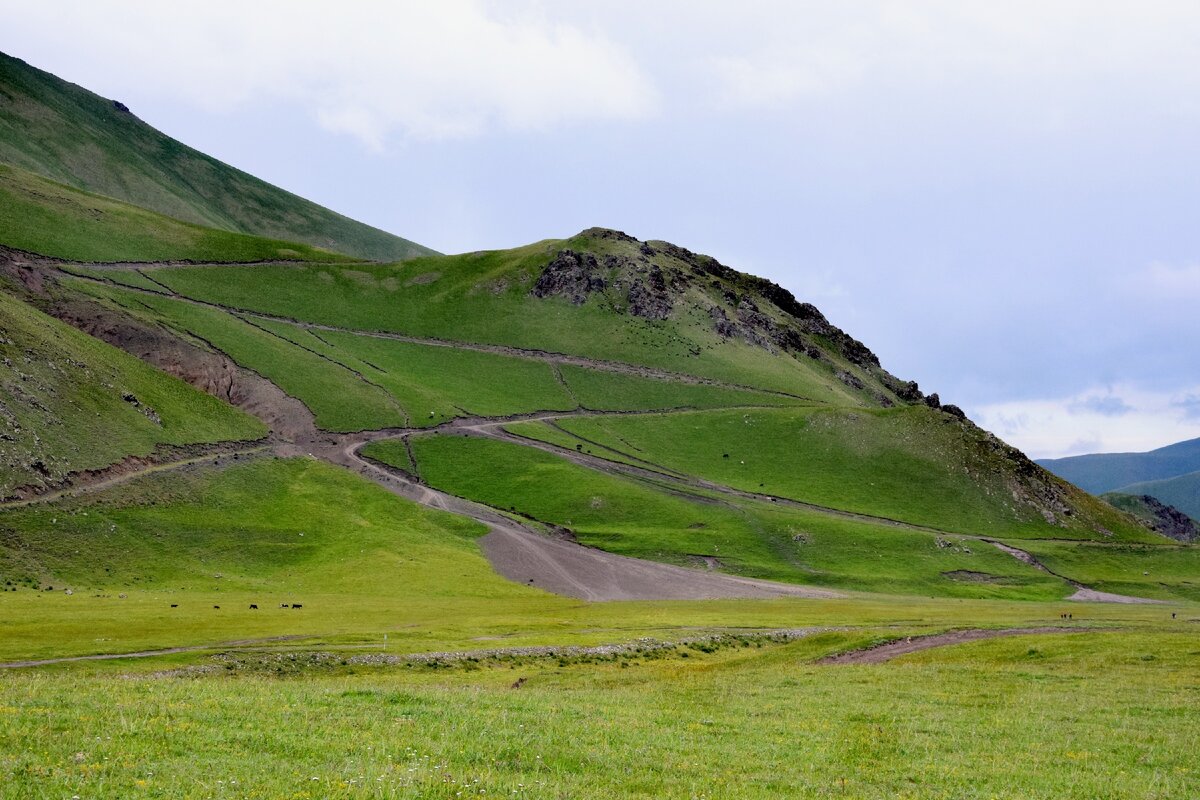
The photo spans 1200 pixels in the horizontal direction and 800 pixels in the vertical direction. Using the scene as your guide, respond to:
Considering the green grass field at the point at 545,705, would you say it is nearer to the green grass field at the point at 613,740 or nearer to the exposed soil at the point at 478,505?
the green grass field at the point at 613,740

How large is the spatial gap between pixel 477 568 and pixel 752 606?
35656 millimetres

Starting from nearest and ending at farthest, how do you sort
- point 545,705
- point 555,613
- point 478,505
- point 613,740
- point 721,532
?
point 613,740 < point 545,705 < point 555,613 < point 721,532 < point 478,505

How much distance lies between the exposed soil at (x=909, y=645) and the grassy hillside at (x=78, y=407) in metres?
94.5

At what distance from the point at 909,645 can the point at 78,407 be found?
380 feet

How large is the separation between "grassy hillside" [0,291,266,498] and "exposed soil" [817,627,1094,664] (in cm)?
9452

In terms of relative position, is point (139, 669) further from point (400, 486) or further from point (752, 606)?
point (400, 486)

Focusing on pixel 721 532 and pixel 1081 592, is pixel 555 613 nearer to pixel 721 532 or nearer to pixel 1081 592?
pixel 721 532

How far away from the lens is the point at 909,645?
173 feet

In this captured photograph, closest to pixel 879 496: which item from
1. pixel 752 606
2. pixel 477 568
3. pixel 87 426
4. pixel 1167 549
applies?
pixel 1167 549

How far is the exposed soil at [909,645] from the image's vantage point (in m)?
48.0

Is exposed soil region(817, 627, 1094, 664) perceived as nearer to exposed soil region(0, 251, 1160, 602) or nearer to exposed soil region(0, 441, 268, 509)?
exposed soil region(0, 251, 1160, 602)

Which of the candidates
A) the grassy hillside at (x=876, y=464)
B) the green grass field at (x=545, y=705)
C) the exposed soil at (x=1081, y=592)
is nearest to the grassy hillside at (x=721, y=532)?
the exposed soil at (x=1081, y=592)

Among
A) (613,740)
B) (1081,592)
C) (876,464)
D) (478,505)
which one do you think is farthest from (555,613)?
(876,464)

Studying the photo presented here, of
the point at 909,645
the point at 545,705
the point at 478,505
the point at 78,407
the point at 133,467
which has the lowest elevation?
the point at 133,467
